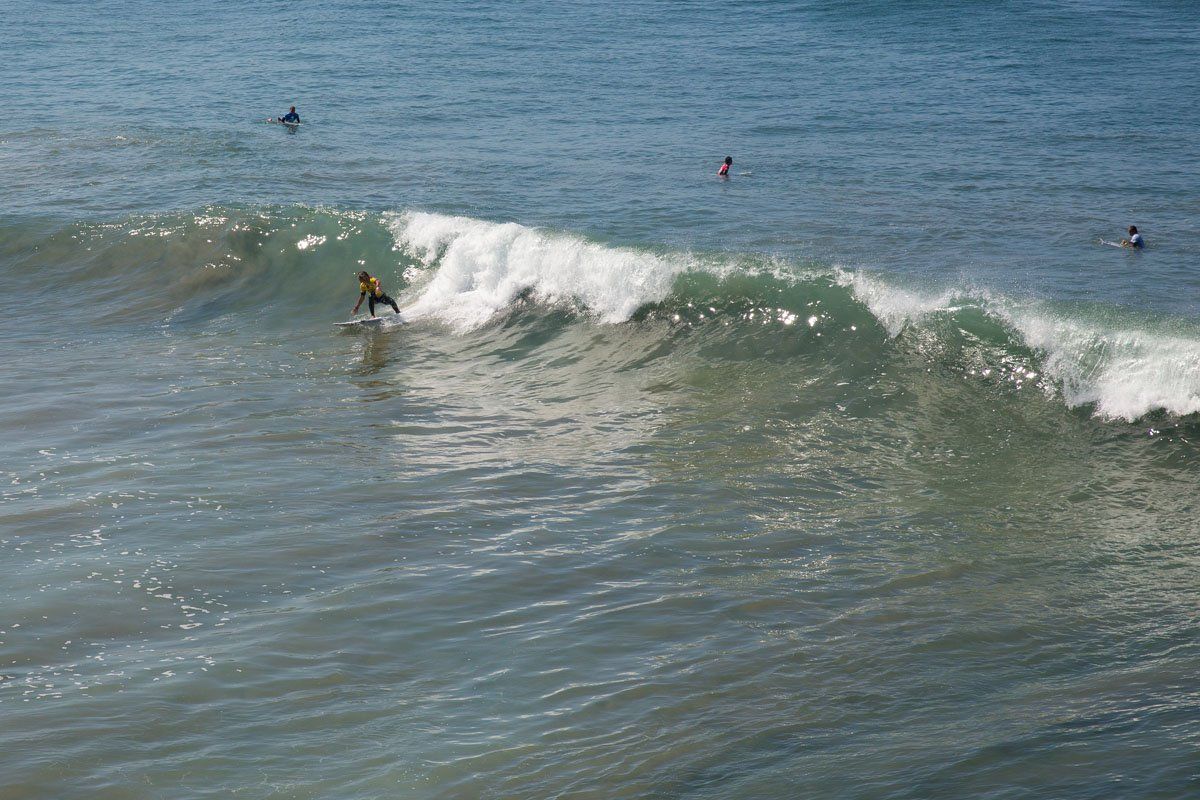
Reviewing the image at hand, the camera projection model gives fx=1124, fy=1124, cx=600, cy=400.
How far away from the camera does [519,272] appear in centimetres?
2009

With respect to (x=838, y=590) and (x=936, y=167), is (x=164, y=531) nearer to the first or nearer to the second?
(x=838, y=590)

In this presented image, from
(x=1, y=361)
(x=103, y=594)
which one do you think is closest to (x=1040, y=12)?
(x=1, y=361)

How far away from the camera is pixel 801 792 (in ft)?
21.4

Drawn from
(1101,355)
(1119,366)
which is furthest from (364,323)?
(1119,366)

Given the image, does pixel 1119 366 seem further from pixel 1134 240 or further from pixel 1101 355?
pixel 1134 240

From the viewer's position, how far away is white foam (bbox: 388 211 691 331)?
18.5m

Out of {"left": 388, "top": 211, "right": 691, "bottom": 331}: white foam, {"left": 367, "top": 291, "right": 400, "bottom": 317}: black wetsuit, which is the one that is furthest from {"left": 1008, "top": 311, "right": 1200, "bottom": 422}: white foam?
{"left": 367, "top": 291, "right": 400, "bottom": 317}: black wetsuit

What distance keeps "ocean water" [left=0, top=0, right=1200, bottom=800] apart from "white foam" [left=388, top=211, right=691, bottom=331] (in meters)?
0.09

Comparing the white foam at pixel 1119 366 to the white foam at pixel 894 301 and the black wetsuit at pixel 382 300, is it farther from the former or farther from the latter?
the black wetsuit at pixel 382 300

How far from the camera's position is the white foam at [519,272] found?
18.5 meters

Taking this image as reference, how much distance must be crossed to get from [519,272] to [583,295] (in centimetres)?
164

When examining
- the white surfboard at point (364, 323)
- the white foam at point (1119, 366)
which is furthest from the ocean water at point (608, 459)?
the white surfboard at point (364, 323)

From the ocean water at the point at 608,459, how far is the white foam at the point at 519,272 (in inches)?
3.6

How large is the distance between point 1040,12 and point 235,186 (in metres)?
32.2
